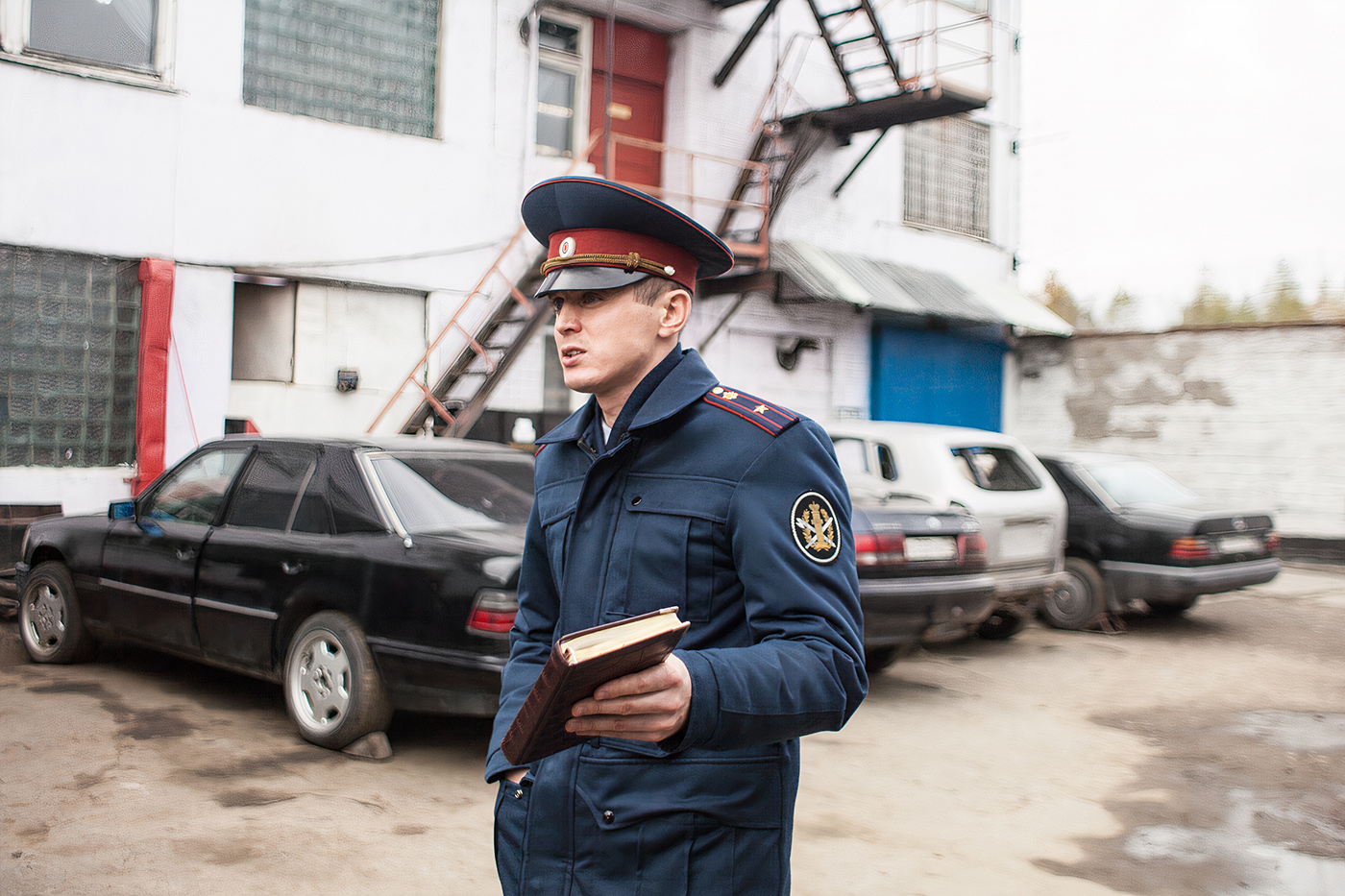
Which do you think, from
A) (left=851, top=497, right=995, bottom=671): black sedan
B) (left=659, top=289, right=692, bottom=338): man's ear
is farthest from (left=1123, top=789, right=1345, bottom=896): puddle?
(left=659, top=289, right=692, bottom=338): man's ear

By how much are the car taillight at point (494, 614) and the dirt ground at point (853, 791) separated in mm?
726

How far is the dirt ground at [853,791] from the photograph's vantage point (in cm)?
388

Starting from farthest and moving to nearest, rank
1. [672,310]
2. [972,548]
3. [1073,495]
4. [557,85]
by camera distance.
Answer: [557,85], [1073,495], [972,548], [672,310]

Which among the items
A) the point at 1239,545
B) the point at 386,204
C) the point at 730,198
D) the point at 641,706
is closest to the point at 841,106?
the point at 730,198

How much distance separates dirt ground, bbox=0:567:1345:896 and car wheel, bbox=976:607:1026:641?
1.33m

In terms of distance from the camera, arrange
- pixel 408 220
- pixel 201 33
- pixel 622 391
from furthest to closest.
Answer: pixel 408 220 < pixel 201 33 < pixel 622 391

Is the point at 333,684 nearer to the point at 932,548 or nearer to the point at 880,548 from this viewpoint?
the point at 880,548

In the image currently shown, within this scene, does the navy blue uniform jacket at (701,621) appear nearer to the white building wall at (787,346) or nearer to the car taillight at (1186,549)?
the car taillight at (1186,549)

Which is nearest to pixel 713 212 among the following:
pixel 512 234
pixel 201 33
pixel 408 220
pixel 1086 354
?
pixel 512 234

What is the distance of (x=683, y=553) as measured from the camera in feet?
5.26

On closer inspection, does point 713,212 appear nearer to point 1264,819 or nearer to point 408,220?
point 408,220

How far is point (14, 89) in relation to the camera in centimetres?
898

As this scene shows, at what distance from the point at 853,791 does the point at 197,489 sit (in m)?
4.10

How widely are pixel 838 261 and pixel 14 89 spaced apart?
9.59m
